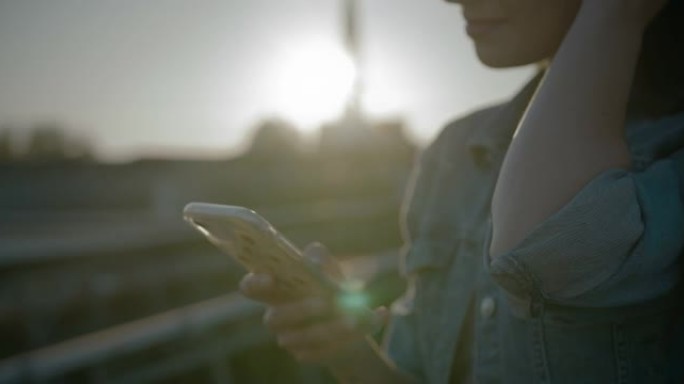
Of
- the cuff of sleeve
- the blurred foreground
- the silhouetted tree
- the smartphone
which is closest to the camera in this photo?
the cuff of sleeve

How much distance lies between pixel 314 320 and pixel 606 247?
0.76 m

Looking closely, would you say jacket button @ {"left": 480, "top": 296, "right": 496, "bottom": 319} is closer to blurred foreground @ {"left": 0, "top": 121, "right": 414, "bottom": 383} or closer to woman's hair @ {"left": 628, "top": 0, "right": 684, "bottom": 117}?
woman's hair @ {"left": 628, "top": 0, "right": 684, "bottom": 117}

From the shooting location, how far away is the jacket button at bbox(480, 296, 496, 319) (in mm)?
1481

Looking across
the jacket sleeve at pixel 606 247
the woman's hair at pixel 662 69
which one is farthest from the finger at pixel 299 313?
the woman's hair at pixel 662 69

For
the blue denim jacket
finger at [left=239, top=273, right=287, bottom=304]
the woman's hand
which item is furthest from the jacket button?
finger at [left=239, top=273, right=287, bottom=304]

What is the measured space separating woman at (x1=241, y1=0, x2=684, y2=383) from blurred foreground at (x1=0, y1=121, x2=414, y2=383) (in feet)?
7.87

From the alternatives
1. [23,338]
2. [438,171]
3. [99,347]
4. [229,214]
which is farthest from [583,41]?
[23,338]

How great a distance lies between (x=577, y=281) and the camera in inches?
43.1

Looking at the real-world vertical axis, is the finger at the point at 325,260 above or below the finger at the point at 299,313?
above

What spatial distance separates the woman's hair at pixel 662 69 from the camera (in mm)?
1366

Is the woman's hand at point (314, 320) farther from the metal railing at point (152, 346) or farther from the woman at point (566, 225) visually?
the metal railing at point (152, 346)

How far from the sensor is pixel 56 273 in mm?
10539

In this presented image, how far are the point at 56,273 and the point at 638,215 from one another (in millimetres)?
10795

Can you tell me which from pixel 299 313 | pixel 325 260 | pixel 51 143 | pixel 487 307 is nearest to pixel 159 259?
pixel 325 260
